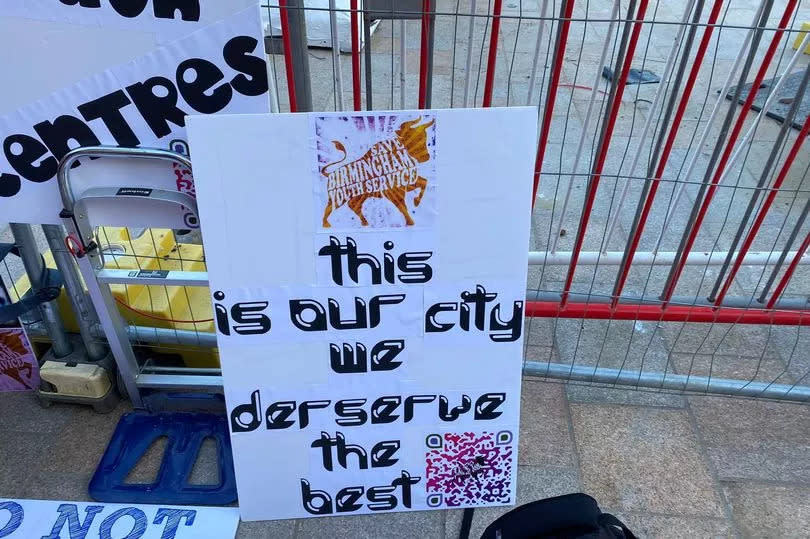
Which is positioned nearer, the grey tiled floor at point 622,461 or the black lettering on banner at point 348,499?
the black lettering on banner at point 348,499

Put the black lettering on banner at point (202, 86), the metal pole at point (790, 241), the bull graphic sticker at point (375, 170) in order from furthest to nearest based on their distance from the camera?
the metal pole at point (790, 241)
the black lettering on banner at point (202, 86)
the bull graphic sticker at point (375, 170)

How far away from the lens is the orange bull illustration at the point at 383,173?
1596 millimetres

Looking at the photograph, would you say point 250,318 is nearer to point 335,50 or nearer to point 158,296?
point 335,50

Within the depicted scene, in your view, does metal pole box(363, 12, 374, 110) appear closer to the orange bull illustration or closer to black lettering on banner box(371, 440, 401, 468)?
the orange bull illustration

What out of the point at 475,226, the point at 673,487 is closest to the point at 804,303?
the point at 673,487

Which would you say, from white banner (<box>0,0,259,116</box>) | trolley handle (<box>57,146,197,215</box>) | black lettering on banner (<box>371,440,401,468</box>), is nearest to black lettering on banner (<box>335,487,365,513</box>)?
black lettering on banner (<box>371,440,401,468</box>)

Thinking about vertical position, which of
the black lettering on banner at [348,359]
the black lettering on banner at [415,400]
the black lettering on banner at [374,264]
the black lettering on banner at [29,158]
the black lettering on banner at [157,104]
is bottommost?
the black lettering on banner at [415,400]

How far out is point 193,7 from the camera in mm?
1827

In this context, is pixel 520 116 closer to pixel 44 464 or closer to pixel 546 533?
pixel 546 533

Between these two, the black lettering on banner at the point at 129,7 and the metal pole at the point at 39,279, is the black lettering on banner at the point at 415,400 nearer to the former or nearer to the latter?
the black lettering on banner at the point at 129,7

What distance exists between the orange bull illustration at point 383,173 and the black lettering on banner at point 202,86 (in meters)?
0.58

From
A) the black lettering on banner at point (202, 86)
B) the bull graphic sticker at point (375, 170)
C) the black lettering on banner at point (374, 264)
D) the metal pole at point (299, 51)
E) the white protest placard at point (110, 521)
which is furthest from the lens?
the white protest placard at point (110, 521)

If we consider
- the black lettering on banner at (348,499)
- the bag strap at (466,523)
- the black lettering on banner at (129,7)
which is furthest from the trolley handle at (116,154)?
the bag strap at (466,523)

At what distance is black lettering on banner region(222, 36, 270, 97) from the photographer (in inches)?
74.1
